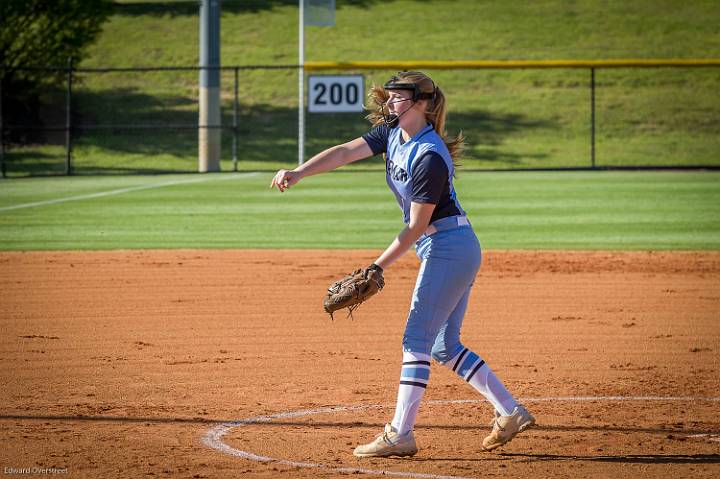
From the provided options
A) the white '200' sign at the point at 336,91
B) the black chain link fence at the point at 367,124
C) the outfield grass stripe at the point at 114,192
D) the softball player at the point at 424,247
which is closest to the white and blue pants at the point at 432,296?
the softball player at the point at 424,247

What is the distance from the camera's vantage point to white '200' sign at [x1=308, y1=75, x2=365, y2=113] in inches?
910

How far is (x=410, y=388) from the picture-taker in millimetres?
5418

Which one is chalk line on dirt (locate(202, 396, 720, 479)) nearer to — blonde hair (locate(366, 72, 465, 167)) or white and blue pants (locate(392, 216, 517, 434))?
white and blue pants (locate(392, 216, 517, 434))

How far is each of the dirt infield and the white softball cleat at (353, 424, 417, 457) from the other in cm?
7

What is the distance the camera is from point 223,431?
600cm

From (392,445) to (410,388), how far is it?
30cm

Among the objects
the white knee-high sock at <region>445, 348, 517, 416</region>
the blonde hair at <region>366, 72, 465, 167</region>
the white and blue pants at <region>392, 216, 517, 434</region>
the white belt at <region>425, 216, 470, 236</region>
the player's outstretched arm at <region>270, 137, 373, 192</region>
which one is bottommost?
the white knee-high sock at <region>445, 348, 517, 416</region>

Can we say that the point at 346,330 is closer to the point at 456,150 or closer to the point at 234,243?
the point at 456,150

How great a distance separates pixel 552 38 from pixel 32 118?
2180 centimetres

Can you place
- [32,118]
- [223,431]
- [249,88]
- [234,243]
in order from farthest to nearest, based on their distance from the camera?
[249,88] < [32,118] < [234,243] < [223,431]

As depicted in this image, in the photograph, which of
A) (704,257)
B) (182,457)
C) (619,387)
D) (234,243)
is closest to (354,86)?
(234,243)

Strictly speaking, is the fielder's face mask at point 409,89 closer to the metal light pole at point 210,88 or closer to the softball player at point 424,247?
the softball player at point 424,247

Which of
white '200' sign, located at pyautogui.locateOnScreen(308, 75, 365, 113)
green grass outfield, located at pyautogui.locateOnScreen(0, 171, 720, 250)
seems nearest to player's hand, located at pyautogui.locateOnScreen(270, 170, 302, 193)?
green grass outfield, located at pyautogui.locateOnScreen(0, 171, 720, 250)

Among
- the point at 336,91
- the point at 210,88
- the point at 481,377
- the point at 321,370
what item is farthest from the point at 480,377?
the point at 210,88
